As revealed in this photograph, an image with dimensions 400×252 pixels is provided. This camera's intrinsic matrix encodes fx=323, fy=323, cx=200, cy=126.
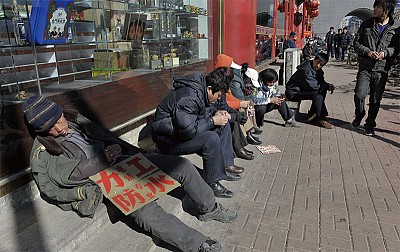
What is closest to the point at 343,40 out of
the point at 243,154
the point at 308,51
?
the point at 308,51

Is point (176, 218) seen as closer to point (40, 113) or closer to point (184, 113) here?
point (184, 113)

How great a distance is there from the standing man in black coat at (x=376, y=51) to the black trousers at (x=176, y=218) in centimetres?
365

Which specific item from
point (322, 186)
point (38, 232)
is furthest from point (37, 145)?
point (322, 186)

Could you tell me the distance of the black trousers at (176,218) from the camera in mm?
2244

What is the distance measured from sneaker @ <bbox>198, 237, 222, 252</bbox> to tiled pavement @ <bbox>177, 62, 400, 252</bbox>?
0.18 meters

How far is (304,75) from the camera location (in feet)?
17.5

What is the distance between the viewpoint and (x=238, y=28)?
6.71 meters

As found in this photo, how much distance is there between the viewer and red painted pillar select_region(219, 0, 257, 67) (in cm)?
649

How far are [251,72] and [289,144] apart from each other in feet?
3.90

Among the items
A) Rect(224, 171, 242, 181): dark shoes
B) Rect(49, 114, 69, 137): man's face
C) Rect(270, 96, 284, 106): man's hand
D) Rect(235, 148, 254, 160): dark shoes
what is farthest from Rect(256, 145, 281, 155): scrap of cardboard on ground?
Rect(49, 114, 69, 137): man's face

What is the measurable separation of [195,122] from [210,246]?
1.02m

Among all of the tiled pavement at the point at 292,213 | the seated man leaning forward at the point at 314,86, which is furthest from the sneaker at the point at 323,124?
the tiled pavement at the point at 292,213

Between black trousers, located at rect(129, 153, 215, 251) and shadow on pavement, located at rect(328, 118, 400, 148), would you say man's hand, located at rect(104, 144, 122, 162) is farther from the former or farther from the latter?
shadow on pavement, located at rect(328, 118, 400, 148)

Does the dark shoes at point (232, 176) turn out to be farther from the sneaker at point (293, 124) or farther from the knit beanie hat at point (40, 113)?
the sneaker at point (293, 124)
